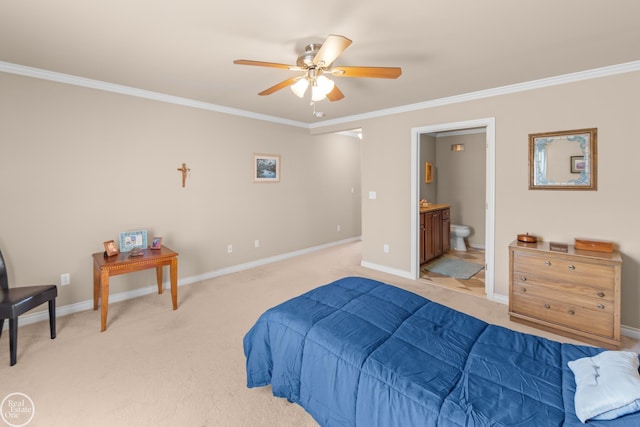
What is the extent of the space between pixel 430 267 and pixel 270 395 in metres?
3.55

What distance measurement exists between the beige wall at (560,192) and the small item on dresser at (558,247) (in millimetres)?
143

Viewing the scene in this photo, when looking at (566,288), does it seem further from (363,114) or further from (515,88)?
(363,114)

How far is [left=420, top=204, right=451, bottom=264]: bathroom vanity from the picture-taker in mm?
4699

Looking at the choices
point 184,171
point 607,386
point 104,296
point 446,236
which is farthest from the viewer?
point 446,236

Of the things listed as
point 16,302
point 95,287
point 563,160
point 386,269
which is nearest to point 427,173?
point 386,269

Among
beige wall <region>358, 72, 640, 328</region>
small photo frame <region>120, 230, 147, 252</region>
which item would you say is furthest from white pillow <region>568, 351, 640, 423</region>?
small photo frame <region>120, 230, 147, 252</region>

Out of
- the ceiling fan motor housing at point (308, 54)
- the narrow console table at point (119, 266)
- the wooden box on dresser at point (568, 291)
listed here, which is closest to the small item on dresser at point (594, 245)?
the wooden box on dresser at point (568, 291)

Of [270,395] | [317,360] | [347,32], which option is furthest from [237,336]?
[347,32]

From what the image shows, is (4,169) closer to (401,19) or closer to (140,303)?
(140,303)

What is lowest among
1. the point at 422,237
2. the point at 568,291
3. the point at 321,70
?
the point at 568,291

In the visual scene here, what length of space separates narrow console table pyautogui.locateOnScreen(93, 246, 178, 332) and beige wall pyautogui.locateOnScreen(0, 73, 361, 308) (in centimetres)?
21

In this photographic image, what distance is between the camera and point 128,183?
353 centimetres

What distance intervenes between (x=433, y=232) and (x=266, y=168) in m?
3.04

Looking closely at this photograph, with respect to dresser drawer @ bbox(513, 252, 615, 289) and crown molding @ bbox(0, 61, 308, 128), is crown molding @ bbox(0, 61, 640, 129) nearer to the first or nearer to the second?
crown molding @ bbox(0, 61, 308, 128)
